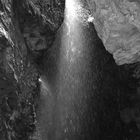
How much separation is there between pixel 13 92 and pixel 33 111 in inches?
33.2

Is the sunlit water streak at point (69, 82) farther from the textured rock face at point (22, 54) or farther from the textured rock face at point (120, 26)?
the textured rock face at point (120, 26)

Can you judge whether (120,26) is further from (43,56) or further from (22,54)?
(43,56)

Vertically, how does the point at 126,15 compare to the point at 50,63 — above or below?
above

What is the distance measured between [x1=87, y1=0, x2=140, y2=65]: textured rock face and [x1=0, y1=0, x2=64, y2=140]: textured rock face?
126 centimetres

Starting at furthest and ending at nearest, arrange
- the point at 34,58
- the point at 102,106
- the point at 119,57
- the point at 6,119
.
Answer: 1. the point at 102,106
2. the point at 34,58
3. the point at 119,57
4. the point at 6,119

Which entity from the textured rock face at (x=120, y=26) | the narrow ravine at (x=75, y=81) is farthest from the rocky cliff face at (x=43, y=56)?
the narrow ravine at (x=75, y=81)

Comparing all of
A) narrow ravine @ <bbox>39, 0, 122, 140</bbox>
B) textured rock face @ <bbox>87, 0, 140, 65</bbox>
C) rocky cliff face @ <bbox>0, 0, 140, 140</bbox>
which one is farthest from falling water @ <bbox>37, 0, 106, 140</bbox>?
textured rock face @ <bbox>87, 0, 140, 65</bbox>

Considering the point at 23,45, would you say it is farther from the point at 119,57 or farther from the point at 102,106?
the point at 102,106

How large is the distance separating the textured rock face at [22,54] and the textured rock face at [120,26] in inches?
49.5

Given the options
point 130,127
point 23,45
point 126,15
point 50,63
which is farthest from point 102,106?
point 126,15

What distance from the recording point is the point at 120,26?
4023 mm

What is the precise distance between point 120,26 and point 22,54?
1.86 meters

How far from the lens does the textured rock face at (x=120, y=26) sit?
145 inches

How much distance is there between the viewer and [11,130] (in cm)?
420
